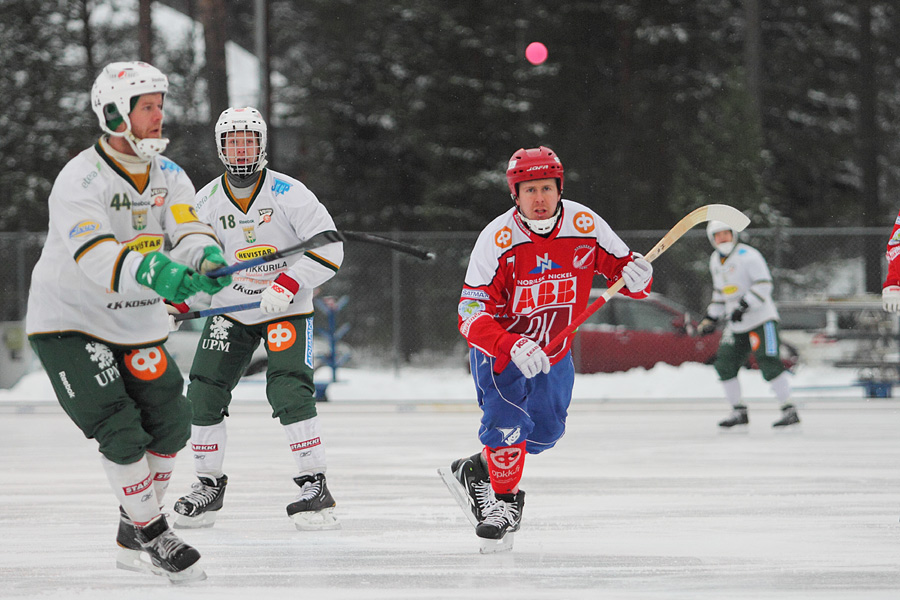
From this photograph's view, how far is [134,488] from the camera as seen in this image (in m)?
3.97

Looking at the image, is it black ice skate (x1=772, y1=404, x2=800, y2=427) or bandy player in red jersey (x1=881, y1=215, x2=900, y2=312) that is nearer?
bandy player in red jersey (x1=881, y1=215, x2=900, y2=312)

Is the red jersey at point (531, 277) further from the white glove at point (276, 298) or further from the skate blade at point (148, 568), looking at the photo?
the skate blade at point (148, 568)

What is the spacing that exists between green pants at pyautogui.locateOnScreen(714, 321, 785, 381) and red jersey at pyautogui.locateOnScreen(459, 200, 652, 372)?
15.0 feet

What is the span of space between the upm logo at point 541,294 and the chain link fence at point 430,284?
10.1 metres

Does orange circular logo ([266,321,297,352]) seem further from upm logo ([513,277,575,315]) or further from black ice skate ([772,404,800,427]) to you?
black ice skate ([772,404,800,427])

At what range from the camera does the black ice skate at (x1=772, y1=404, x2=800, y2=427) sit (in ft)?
29.2

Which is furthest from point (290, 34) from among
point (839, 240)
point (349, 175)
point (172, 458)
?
point (172, 458)

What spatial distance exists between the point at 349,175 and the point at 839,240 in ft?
35.6

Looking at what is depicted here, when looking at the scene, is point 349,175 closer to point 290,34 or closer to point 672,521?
point 290,34

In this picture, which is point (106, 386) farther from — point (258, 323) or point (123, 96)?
point (258, 323)

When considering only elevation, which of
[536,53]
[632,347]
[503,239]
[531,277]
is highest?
[536,53]

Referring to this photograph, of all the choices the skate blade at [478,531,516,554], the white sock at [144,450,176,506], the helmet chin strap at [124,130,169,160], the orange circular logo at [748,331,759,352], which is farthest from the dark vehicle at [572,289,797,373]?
the helmet chin strap at [124,130,169,160]

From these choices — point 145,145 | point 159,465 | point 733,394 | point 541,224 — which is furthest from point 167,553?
point 733,394

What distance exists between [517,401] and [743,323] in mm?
5048
